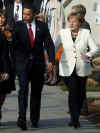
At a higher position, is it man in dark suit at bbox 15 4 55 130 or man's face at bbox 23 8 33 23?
man's face at bbox 23 8 33 23

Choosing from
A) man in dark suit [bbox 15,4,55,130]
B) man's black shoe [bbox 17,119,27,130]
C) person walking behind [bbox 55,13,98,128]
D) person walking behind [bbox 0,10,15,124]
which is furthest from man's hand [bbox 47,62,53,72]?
man's black shoe [bbox 17,119,27,130]

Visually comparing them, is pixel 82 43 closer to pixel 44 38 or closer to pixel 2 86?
pixel 44 38

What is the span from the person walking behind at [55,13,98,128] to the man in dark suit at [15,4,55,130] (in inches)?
8.9

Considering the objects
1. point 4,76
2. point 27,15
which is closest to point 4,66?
point 4,76

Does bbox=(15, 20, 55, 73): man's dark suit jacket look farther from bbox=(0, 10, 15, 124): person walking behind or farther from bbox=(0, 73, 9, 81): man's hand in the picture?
bbox=(0, 73, 9, 81): man's hand

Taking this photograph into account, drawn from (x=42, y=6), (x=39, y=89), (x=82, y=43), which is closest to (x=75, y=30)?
(x=82, y=43)

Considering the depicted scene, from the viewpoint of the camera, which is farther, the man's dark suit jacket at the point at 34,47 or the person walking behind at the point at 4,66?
the man's dark suit jacket at the point at 34,47

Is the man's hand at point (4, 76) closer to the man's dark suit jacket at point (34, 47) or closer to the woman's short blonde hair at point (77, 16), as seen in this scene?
the man's dark suit jacket at point (34, 47)

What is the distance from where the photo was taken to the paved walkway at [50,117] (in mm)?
9367

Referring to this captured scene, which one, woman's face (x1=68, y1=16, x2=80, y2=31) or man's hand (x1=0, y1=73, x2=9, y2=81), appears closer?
man's hand (x1=0, y1=73, x2=9, y2=81)

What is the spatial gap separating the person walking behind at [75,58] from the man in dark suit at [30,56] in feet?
0.74

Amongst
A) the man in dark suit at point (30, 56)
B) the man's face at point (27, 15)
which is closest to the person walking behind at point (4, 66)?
the man in dark suit at point (30, 56)

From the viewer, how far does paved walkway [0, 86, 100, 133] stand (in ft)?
30.7

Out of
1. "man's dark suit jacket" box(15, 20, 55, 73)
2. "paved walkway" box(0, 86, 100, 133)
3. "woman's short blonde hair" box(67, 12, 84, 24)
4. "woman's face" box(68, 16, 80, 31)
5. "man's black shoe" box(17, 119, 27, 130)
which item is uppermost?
"woman's short blonde hair" box(67, 12, 84, 24)
